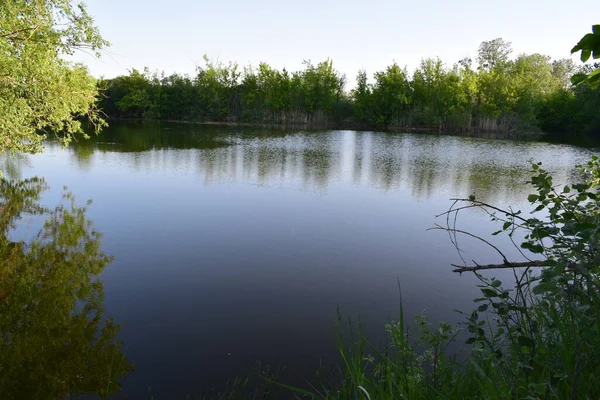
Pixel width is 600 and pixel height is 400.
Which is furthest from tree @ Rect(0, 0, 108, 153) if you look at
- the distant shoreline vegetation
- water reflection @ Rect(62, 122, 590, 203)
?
the distant shoreline vegetation

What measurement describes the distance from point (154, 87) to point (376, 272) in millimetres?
61159

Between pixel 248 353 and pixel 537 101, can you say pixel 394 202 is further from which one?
pixel 537 101

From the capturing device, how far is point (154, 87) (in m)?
61.4

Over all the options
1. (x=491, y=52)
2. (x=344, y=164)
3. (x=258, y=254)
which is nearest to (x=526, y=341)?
(x=258, y=254)

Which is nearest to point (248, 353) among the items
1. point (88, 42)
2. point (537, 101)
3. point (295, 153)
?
point (88, 42)

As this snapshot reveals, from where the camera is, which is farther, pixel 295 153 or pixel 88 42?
pixel 295 153

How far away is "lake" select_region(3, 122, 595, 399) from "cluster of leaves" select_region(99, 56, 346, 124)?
3978 centimetres

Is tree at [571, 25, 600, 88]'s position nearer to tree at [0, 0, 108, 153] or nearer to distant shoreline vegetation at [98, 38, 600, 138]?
tree at [0, 0, 108, 153]

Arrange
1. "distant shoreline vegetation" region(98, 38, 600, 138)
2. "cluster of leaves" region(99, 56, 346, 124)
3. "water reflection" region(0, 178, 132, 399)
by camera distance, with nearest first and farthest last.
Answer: "water reflection" region(0, 178, 132, 399) < "distant shoreline vegetation" region(98, 38, 600, 138) < "cluster of leaves" region(99, 56, 346, 124)

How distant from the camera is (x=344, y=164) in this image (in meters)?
20.1

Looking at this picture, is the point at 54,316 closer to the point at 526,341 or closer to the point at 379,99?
the point at 526,341

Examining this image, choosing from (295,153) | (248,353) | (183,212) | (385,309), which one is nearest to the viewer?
(248,353)

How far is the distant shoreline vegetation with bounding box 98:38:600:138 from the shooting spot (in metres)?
50.2

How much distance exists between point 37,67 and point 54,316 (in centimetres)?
505
